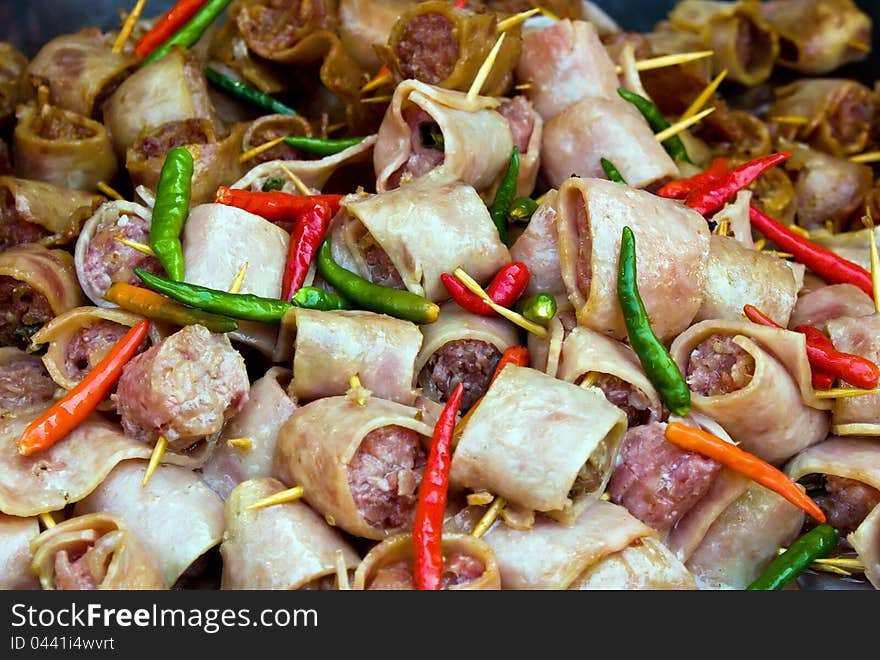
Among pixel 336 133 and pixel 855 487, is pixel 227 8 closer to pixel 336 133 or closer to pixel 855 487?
pixel 336 133

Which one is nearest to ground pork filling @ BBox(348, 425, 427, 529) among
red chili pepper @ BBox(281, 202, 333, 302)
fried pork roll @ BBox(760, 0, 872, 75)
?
red chili pepper @ BBox(281, 202, 333, 302)

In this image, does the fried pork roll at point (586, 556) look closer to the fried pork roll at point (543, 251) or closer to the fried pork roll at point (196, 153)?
the fried pork roll at point (543, 251)

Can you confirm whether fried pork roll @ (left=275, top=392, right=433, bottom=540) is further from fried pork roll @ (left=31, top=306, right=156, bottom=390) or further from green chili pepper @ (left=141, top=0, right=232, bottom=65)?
green chili pepper @ (left=141, top=0, right=232, bottom=65)

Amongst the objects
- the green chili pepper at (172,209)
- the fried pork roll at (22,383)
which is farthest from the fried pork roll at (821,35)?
the fried pork roll at (22,383)

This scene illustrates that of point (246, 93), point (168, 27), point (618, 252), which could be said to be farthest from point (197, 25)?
point (618, 252)

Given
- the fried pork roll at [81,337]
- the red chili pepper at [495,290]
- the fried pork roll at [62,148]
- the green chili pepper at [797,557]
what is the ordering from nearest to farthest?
the green chili pepper at [797,557] < the fried pork roll at [81,337] < the red chili pepper at [495,290] < the fried pork roll at [62,148]

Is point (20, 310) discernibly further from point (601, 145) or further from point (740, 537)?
point (740, 537)
